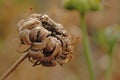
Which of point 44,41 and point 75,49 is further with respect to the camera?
point 75,49

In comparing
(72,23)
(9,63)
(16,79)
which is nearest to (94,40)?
(72,23)

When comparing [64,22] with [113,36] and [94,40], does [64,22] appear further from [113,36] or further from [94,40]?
[113,36]

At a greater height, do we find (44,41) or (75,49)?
(44,41)

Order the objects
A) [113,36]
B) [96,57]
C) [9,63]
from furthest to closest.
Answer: [96,57]
[9,63]
[113,36]

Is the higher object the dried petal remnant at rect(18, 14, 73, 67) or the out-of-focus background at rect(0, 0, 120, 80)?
the dried petal remnant at rect(18, 14, 73, 67)

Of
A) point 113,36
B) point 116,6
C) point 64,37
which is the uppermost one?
point 64,37
